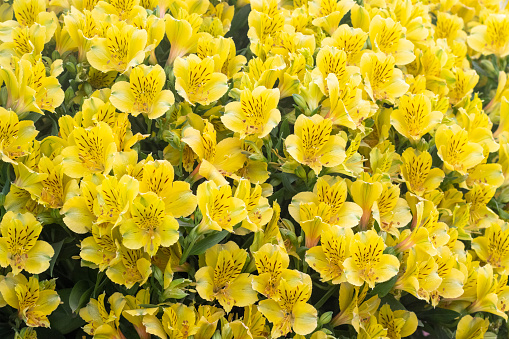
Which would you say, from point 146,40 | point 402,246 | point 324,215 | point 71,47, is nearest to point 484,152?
point 402,246

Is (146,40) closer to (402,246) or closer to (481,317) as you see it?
(402,246)

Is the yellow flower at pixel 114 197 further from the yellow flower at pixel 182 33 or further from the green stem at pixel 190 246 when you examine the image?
the yellow flower at pixel 182 33

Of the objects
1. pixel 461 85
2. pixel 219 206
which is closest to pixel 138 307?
pixel 219 206

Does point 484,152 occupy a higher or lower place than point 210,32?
lower

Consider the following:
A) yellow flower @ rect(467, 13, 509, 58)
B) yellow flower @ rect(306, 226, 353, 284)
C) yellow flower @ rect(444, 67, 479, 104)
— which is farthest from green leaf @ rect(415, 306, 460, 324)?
yellow flower @ rect(467, 13, 509, 58)

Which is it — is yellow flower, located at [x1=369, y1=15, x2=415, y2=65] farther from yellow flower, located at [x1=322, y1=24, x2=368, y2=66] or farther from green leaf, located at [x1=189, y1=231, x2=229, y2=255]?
green leaf, located at [x1=189, y1=231, x2=229, y2=255]

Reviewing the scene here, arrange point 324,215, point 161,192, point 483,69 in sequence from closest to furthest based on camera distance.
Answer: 1. point 161,192
2. point 324,215
3. point 483,69

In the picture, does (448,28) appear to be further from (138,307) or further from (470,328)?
(138,307)
